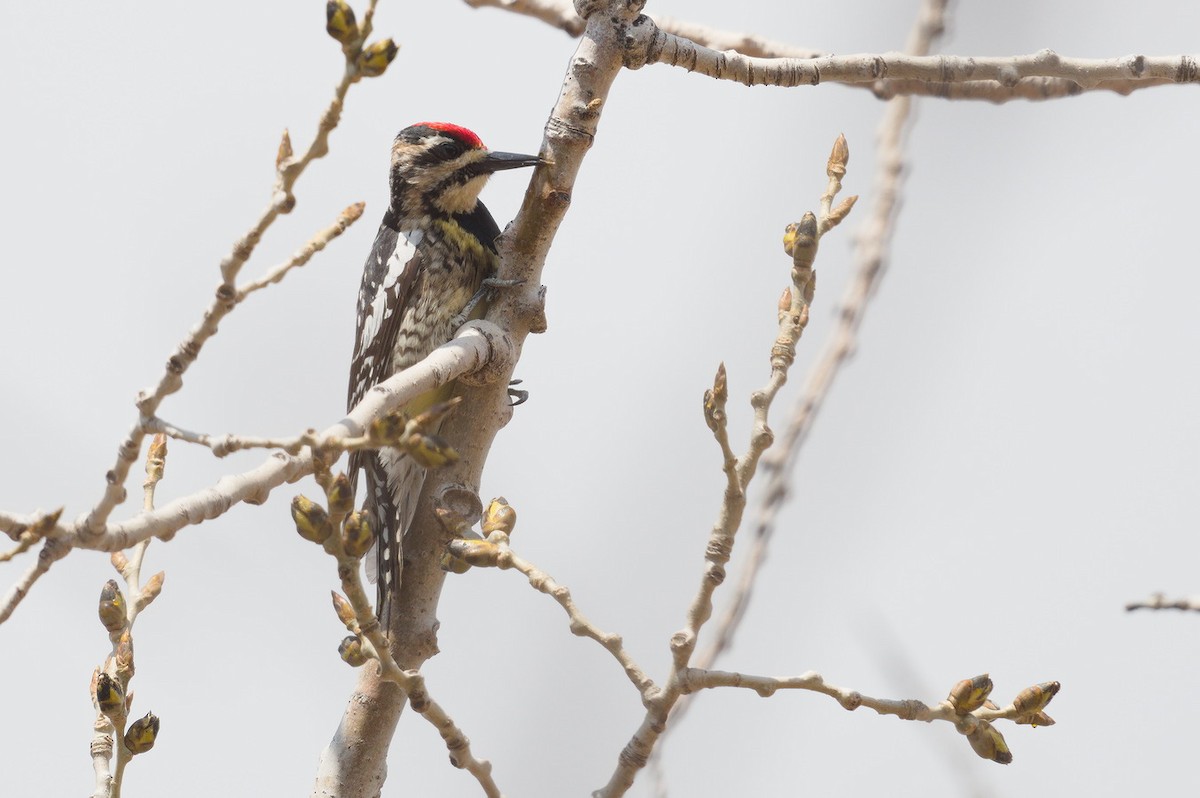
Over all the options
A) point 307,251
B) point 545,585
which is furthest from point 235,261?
point 545,585

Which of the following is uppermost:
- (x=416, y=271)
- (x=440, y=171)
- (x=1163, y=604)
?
(x=440, y=171)

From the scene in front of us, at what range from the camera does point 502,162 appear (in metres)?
4.00

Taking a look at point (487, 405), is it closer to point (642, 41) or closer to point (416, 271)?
point (642, 41)

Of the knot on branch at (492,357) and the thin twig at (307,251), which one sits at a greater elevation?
the knot on branch at (492,357)

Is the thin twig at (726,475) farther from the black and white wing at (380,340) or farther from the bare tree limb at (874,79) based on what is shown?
the black and white wing at (380,340)

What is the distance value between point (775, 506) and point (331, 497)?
0.97 m

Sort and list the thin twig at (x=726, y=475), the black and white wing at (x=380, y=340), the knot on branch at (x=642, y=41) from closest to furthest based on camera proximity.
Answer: the thin twig at (x=726, y=475), the knot on branch at (x=642, y=41), the black and white wing at (x=380, y=340)

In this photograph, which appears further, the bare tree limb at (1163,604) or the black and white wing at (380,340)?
the black and white wing at (380,340)

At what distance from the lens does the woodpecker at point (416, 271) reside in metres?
3.92

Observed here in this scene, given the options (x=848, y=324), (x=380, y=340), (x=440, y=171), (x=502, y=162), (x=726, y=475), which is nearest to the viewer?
(x=726, y=475)

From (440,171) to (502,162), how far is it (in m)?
0.38

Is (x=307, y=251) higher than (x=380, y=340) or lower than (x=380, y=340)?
lower

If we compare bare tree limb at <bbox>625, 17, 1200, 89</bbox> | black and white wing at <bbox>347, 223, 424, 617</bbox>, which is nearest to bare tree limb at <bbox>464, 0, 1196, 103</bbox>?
bare tree limb at <bbox>625, 17, 1200, 89</bbox>

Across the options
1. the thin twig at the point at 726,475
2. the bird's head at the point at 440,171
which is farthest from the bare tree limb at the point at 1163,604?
the bird's head at the point at 440,171
